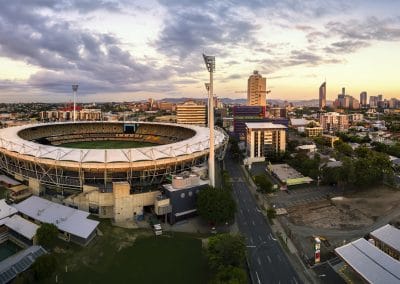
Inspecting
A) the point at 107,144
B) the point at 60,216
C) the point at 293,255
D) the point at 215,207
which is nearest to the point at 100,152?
the point at 60,216

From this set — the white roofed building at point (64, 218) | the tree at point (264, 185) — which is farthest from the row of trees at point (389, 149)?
the white roofed building at point (64, 218)

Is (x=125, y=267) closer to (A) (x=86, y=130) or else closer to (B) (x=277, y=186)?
(B) (x=277, y=186)

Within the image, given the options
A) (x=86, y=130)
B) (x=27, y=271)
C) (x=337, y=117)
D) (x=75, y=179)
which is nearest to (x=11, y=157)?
(x=75, y=179)

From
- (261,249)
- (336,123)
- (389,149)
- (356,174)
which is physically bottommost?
(261,249)

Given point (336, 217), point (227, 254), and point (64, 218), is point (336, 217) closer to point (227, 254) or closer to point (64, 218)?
point (227, 254)

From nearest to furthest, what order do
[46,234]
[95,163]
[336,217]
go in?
[46,234], [336,217], [95,163]

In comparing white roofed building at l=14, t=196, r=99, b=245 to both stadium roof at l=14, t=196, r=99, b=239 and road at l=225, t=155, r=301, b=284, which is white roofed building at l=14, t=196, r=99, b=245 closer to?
stadium roof at l=14, t=196, r=99, b=239
